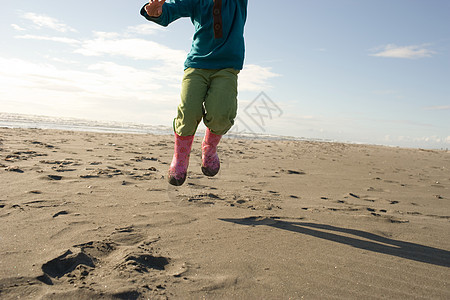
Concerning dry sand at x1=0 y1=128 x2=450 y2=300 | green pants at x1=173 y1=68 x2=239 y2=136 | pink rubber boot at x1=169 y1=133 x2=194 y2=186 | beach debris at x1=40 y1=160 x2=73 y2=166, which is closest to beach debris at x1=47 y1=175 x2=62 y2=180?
dry sand at x1=0 y1=128 x2=450 y2=300

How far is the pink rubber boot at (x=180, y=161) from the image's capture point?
3.03 meters

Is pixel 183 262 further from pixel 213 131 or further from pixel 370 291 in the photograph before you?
pixel 213 131

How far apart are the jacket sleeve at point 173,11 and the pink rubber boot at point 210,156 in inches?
43.9

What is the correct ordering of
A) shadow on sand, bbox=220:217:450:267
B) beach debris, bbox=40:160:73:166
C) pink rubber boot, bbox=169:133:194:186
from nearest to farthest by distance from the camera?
shadow on sand, bbox=220:217:450:267 < pink rubber boot, bbox=169:133:194:186 < beach debris, bbox=40:160:73:166

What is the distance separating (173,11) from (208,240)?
6.71 ft

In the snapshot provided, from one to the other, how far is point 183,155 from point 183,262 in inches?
54.4

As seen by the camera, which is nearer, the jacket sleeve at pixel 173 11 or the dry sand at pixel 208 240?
the dry sand at pixel 208 240

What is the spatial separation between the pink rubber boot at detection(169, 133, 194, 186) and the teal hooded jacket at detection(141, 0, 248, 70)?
0.69 meters

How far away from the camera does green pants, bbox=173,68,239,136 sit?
2.91m

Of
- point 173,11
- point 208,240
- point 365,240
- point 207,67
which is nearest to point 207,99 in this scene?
point 207,67

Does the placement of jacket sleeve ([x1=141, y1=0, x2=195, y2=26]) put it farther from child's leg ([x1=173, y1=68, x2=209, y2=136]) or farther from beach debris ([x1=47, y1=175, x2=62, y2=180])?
beach debris ([x1=47, y1=175, x2=62, y2=180])

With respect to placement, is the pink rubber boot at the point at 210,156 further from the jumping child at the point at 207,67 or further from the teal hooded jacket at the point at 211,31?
the teal hooded jacket at the point at 211,31

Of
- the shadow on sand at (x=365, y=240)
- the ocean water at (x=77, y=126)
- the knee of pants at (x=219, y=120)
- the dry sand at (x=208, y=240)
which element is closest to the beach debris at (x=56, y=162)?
the dry sand at (x=208, y=240)

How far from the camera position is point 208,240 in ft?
7.14
